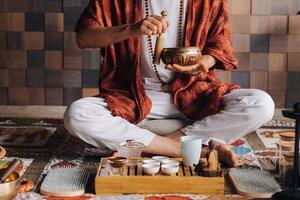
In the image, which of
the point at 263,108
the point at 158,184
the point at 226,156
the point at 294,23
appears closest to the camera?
the point at 158,184

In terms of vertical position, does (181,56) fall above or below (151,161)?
above

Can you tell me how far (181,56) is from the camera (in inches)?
101

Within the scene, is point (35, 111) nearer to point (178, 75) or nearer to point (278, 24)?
point (178, 75)

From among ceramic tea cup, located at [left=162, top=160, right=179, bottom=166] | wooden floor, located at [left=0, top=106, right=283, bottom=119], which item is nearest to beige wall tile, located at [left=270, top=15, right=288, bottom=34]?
wooden floor, located at [left=0, top=106, right=283, bottom=119]

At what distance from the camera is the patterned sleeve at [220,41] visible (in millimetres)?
2822

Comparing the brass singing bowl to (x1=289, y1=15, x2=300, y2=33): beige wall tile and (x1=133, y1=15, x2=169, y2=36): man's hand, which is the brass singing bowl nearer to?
(x1=133, y1=15, x2=169, y2=36): man's hand

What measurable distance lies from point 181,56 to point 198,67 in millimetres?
147

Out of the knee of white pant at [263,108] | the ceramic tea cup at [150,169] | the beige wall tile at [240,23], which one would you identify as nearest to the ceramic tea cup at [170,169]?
the ceramic tea cup at [150,169]

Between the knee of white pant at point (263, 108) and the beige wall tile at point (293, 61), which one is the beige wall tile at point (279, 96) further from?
the knee of white pant at point (263, 108)

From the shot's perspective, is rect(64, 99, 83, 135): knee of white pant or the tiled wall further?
the tiled wall

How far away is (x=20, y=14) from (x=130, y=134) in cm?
171

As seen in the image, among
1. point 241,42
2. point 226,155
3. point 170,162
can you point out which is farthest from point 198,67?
point 241,42

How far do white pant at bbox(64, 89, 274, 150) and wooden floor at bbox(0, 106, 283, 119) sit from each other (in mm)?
1279

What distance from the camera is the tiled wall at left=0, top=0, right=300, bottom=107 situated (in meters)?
4.00
